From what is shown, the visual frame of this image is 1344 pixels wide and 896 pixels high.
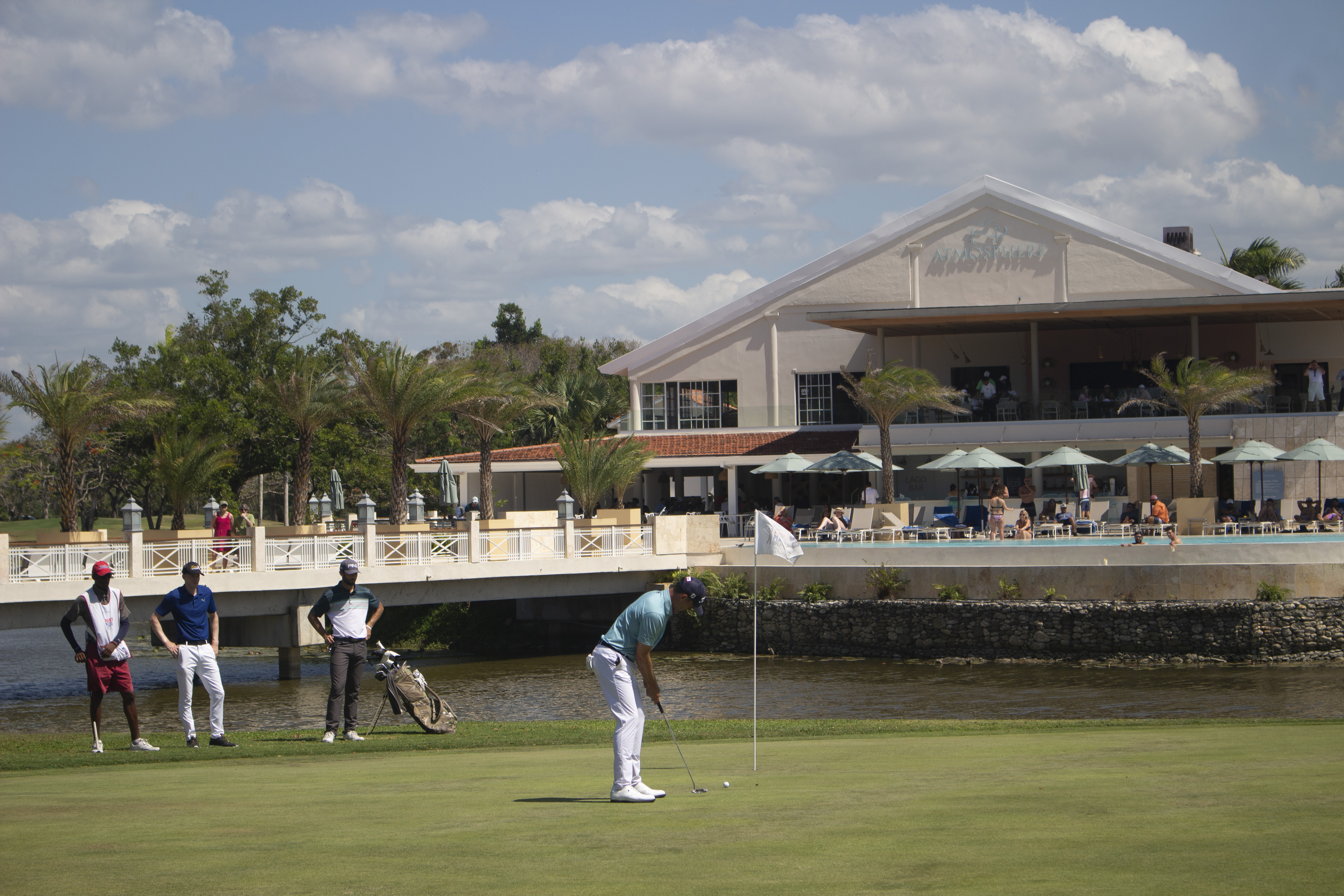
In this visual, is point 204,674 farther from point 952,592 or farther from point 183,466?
point 183,466

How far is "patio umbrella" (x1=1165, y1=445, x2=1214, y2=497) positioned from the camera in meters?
29.5

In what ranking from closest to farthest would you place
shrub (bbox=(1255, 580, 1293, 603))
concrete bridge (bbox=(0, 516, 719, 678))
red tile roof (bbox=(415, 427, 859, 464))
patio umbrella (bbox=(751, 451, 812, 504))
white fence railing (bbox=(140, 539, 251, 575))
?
concrete bridge (bbox=(0, 516, 719, 678)) < white fence railing (bbox=(140, 539, 251, 575)) < shrub (bbox=(1255, 580, 1293, 603)) < patio umbrella (bbox=(751, 451, 812, 504)) < red tile roof (bbox=(415, 427, 859, 464))

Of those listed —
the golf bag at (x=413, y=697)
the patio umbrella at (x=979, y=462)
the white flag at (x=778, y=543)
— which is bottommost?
the golf bag at (x=413, y=697)

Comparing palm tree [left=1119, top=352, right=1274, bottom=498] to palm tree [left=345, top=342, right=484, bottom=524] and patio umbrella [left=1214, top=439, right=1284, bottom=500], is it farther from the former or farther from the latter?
palm tree [left=345, top=342, right=484, bottom=524]

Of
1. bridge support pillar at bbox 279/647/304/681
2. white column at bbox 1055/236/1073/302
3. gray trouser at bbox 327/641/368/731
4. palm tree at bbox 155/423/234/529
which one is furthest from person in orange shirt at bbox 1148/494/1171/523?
palm tree at bbox 155/423/234/529

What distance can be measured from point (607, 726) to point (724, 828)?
7.45 metres

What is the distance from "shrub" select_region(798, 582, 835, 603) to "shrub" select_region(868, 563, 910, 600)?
1042 millimetres

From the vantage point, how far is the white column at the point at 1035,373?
1420 inches

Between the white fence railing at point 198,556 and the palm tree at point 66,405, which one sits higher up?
the palm tree at point 66,405

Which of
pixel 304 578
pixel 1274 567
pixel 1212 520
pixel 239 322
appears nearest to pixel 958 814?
pixel 304 578

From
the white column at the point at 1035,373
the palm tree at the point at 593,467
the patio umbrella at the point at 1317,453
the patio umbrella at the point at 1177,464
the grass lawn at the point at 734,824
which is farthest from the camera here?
the white column at the point at 1035,373

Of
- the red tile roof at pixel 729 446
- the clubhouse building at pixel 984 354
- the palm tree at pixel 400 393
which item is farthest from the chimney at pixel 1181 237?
the palm tree at pixel 400 393

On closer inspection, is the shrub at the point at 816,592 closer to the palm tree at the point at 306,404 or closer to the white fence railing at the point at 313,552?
the white fence railing at the point at 313,552

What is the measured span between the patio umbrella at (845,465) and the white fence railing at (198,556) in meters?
14.3
